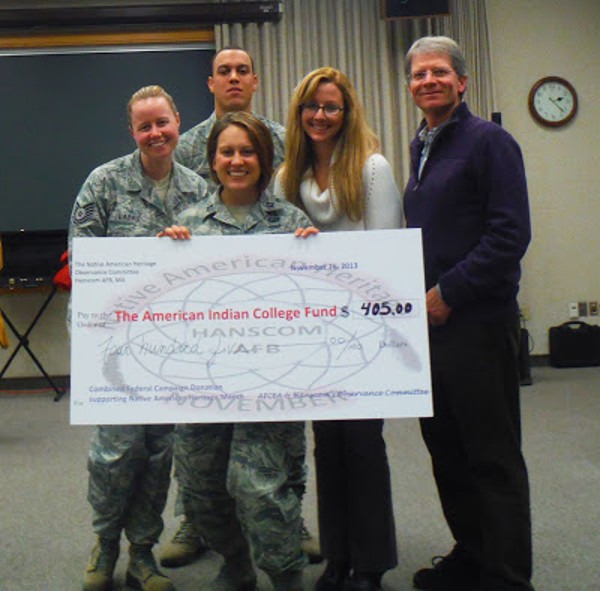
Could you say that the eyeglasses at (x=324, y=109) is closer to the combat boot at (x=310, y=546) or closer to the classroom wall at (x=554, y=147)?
the combat boot at (x=310, y=546)

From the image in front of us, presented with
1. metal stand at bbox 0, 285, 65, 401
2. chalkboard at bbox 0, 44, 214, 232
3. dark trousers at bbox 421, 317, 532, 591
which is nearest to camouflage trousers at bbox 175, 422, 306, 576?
dark trousers at bbox 421, 317, 532, 591

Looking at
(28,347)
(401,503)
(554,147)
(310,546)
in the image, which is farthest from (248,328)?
(554,147)

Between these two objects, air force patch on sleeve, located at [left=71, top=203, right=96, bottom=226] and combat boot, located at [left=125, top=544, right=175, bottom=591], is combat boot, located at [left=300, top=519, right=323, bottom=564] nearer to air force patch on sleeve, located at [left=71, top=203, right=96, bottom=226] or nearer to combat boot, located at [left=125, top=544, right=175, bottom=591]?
combat boot, located at [left=125, top=544, right=175, bottom=591]

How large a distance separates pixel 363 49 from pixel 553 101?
1.51m

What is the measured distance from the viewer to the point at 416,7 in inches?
228

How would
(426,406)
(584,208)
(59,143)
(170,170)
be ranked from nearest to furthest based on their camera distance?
(426,406) → (170,170) → (59,143) → (584,208)

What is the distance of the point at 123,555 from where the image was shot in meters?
2.71

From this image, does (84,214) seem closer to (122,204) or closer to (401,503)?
(122,204)

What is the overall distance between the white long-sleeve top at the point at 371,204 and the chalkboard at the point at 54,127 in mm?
3955

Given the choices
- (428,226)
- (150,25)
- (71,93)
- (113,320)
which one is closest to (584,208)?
(150,25)

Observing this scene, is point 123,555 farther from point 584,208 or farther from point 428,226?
point 584,208

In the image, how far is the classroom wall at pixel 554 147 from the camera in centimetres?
623

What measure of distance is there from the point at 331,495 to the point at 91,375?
734mm

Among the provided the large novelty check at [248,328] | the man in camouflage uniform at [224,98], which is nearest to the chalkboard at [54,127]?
the man in camouflage uniform at [224,98]
